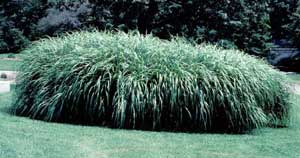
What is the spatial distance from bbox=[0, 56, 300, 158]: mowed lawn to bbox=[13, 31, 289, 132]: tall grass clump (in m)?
0.34

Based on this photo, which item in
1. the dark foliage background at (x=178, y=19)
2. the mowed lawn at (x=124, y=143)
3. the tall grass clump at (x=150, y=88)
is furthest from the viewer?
the dark foliage background at (x=178, y=19)

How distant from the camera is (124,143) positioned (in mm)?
6238

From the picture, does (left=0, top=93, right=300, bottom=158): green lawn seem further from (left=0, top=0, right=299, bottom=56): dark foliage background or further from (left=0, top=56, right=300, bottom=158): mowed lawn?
(left=0, top=0, right=299, bottom=56): dark foliage background

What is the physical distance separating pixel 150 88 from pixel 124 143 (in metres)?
1.27

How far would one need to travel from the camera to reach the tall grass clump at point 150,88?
731 cm

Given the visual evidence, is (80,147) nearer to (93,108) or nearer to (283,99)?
(93,108)

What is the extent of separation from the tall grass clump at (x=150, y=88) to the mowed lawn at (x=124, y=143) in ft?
1.13

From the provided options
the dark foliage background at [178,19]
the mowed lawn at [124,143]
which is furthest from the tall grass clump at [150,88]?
the dark foliage background at [178,19]

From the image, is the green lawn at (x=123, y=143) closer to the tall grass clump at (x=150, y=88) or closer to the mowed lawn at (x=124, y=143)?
the mowed lawn at (x=124, y=143)

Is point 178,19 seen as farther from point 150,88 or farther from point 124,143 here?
point 124,143

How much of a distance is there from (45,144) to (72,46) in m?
2.51

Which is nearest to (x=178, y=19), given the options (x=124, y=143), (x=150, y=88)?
(x=150, y=88)

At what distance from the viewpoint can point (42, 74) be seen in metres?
7.92

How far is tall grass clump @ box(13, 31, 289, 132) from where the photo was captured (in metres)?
7.31
